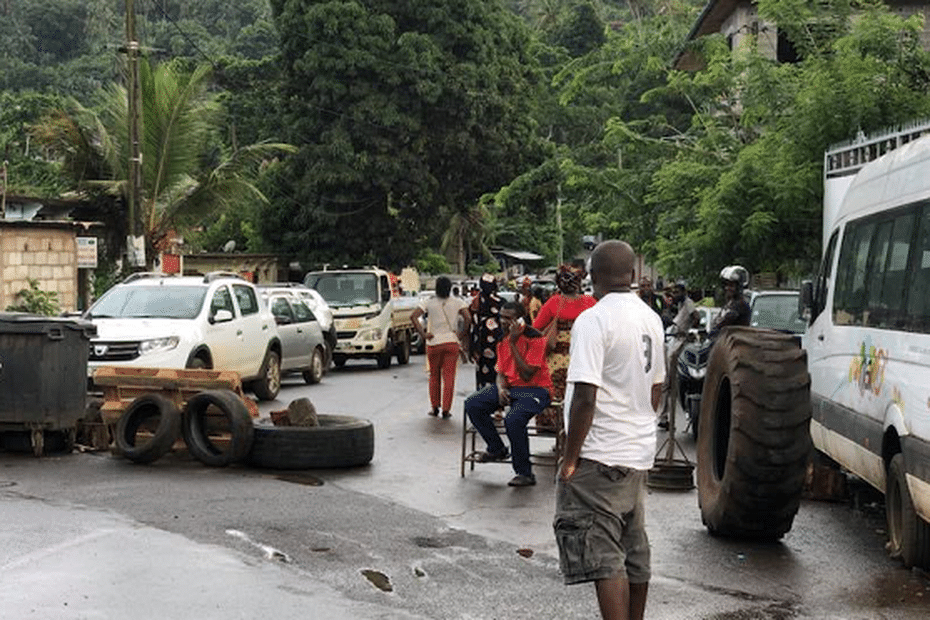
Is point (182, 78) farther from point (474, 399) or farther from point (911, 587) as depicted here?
point (911, 587)

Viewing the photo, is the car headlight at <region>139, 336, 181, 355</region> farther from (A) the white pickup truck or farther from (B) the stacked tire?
(A) the white pickup truck

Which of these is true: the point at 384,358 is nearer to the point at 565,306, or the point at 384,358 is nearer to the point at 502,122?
the point at 565,306

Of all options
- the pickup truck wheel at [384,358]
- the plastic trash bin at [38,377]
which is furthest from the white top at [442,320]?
the pickup truck wheel at [384,358]

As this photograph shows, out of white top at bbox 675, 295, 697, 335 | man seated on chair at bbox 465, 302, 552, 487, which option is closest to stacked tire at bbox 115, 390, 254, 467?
man seated on chair at bbox 465, 302, 552, 487

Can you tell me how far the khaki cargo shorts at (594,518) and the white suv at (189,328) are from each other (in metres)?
10.9

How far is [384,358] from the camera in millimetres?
28656

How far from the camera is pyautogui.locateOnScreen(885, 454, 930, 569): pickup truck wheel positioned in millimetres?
8219

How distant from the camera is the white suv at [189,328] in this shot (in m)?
16.7

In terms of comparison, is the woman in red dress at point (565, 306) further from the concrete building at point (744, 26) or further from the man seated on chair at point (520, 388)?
the concrete building at point (744, 26)

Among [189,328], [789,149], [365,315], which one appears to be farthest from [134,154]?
[789,149]

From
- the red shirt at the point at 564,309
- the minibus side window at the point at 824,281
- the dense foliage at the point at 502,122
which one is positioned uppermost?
the dense foliage at the point at 502,122

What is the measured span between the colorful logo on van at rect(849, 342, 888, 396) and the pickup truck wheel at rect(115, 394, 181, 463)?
6.31 metres

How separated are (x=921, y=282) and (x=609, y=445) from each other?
2.92 m

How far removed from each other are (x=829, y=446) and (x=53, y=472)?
6.64 m
